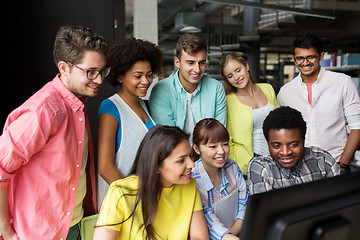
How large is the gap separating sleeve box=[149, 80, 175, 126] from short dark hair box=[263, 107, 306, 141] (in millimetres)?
546

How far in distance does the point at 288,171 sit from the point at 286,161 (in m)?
0.07

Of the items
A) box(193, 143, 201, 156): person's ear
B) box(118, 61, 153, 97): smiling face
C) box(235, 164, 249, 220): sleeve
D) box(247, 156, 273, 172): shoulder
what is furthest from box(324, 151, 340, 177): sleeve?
box(118, 61, 153, 97): smiling face

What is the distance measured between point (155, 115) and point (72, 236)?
77 centimetres

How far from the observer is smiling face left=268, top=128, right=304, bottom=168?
1534 mm

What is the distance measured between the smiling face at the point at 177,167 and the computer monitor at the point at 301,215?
0.67 m

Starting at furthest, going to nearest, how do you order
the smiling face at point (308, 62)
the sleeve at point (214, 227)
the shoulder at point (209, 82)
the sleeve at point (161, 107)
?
the smiling face at point (308, 62)
the shoulder at point (209, 82)
the sleeve at point (161, 107)
the sleeve at point (214, 227)

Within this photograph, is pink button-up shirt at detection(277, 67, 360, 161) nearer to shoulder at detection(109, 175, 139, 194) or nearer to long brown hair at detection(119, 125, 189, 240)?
long brown hair at detection(119, 125, 189, 240)

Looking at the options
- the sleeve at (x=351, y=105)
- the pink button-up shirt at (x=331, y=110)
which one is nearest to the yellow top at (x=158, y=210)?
the pink button-up shirt at (x=331, y=110)

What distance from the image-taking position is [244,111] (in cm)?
199

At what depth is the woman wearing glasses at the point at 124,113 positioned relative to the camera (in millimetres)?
1406

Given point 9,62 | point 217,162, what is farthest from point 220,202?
point 9,62

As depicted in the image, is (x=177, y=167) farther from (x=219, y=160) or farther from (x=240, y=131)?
(x=240, y=131)

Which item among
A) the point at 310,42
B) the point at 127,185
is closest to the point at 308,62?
the point at 310,42

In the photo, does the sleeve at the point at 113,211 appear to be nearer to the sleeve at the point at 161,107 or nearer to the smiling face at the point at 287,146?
the sleeve at the point at 161,107
